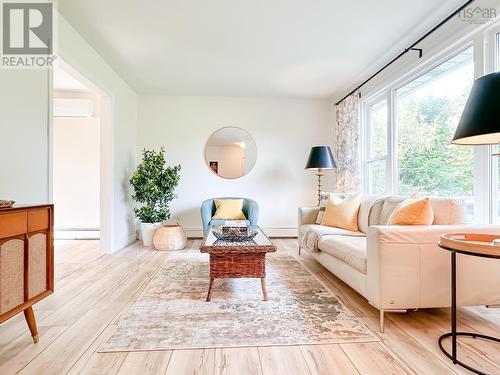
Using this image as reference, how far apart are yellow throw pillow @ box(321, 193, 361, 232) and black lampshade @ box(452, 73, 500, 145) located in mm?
1845

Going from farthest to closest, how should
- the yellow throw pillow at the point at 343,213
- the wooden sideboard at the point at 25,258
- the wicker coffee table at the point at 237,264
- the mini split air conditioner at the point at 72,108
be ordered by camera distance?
1. the mini split air conditioner at the point at 72,108
2. the yellow throw pillow at the point at 343,213
3. the wicker coffee table at the point at 237,264
4. the wooden sideboard at the point at 25,258

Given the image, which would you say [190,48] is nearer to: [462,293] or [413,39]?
[413,39]

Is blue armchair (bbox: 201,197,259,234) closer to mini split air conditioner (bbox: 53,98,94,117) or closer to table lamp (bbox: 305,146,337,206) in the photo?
table lamp (bbox: 305,146,337,206)

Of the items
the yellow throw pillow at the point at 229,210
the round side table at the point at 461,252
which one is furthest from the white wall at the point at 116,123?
the round side table at the point at 461,252

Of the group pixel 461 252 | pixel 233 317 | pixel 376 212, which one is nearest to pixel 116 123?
pixel 233 317

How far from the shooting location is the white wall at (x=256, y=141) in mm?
4992

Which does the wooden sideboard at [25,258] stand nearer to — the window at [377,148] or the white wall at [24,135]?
the white wall at [24,135]

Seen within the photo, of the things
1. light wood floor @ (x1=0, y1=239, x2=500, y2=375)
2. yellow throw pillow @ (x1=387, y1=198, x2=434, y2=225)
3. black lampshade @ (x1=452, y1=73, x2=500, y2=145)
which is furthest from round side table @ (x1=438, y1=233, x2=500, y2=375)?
black lampshade @ (x1=452, y1=73, x2=500, y2=145)

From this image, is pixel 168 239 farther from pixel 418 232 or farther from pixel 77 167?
pixel 418 232

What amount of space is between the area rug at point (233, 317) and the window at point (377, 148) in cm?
188

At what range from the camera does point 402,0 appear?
2.35 m

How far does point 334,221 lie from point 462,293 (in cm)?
156

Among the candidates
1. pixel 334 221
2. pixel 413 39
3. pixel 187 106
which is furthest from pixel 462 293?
pixel 187 106

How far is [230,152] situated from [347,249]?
3.22 metres
